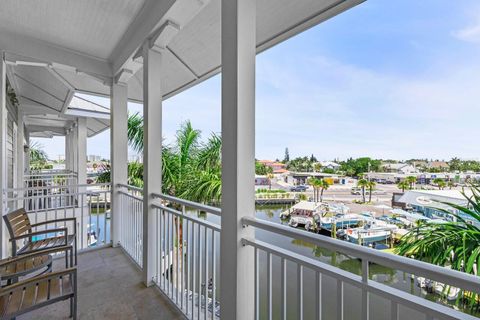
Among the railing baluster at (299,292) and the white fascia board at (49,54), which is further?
the white fascia board at (49,54)

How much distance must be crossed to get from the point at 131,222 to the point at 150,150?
1.35 metres

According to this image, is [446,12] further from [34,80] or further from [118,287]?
[34,80]

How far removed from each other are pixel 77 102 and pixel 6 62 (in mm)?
3713

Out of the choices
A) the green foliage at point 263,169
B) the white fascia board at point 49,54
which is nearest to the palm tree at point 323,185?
the green foliage at point 263,169

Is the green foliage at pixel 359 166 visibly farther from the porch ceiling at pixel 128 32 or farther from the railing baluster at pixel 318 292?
the porch ceiling at pixel 128 32

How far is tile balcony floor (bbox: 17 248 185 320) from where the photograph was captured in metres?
2.19

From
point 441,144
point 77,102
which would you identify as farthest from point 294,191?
point 77,102

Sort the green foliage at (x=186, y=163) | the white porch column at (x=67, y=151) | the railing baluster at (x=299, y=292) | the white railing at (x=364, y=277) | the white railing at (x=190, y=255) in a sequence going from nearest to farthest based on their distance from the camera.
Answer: the white railing at (x=364, y=277) < the railing baluster at (x=299, y=292) < the white railing at (x=190, y=255) < the green foliage at (x=186, y=163) < the white porch column at (x=67, y=151)

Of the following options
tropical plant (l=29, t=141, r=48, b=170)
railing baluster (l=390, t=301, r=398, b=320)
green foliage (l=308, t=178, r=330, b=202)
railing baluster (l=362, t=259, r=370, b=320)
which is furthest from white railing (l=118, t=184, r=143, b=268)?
tropical plant (l=29, t=141, r=48, b=170)

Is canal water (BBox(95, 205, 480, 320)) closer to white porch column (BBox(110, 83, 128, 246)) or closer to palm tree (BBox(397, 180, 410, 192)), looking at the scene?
palm tree (BBox(397, 180, 410, 192))

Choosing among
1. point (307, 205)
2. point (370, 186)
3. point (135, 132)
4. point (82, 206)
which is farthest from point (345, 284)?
point (135, 132)

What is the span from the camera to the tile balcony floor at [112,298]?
2193 mm

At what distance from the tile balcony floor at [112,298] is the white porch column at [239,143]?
3.48 ft

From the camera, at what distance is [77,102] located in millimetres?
6473
